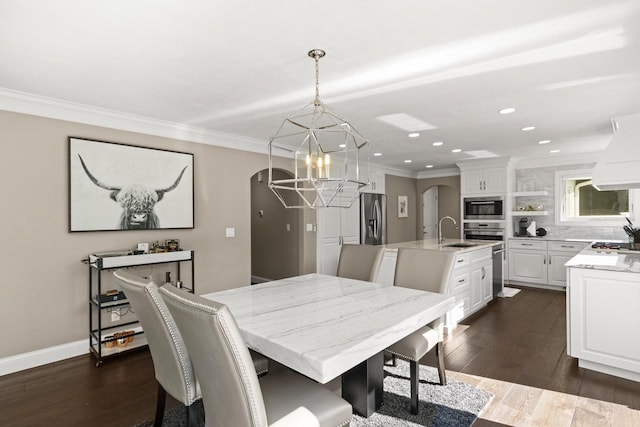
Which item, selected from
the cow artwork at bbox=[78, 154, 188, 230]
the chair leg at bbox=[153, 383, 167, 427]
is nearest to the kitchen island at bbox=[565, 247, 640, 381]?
the chair leg at bbox=[153, 383, 167, 427]

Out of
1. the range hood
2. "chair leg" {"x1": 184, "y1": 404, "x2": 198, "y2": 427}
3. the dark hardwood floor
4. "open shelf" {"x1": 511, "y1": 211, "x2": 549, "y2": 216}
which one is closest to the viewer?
"chair leg" {"x1": 184, "y1": 404, "x2": 198, "y2": 427}

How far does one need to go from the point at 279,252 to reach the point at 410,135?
9.56ft

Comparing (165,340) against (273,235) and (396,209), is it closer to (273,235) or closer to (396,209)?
(273,235)

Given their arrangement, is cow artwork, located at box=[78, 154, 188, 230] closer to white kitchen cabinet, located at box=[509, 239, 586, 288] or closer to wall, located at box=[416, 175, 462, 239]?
white kitchen cabinet, located at box=[509, 239, 586, 288]

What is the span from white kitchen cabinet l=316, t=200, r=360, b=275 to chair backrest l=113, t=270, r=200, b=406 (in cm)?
376

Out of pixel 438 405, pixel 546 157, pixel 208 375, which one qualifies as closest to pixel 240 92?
pixel 208 375

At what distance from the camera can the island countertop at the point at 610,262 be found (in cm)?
272

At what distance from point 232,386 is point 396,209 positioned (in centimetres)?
655

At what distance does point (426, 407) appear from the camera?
2.29 m

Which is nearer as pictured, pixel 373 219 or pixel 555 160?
pixel 555 160

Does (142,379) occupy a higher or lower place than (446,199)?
lower

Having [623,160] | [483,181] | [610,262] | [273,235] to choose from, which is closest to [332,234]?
[273,235]

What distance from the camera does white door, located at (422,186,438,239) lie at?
820cm

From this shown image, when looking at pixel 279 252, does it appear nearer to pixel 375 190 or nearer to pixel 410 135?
pixel 375 190
